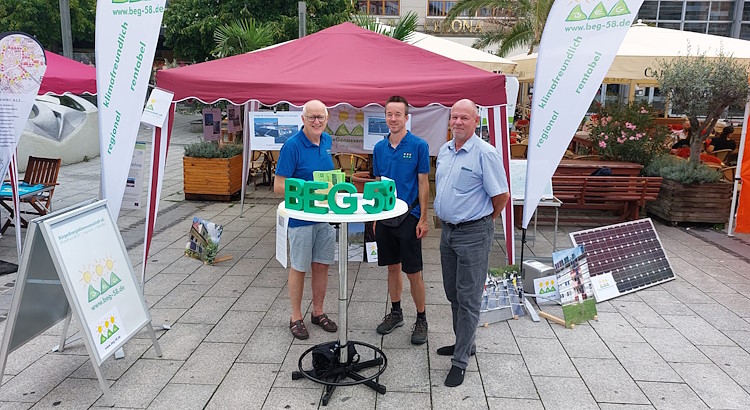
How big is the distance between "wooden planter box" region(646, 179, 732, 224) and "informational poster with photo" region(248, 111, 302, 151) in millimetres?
5260

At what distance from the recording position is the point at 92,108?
1353 centimetres

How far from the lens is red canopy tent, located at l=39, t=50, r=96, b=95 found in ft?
21.3

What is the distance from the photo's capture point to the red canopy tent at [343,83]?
4777 millimetres

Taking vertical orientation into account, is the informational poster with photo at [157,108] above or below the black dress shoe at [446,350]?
above

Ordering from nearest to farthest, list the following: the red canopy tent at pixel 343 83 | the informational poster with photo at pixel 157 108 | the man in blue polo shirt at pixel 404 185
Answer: the man in blue polo shirt at pixel 404 185 → the informational poster with photo at pixel 157 108 → the red canopy tent at pixel 343 83

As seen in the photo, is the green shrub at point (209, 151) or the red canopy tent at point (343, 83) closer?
the red canopy tent at point (343, 83)

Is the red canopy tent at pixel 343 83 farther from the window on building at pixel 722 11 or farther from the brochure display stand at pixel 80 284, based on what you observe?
the window on building at pixel 722 11

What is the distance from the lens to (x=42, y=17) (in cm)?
2569

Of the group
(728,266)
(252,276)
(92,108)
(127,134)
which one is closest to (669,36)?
(728,266)

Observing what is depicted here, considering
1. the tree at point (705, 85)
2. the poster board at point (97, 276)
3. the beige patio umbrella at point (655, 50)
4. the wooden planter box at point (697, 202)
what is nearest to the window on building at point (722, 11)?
the beige patio umbrella at point (655, 50)

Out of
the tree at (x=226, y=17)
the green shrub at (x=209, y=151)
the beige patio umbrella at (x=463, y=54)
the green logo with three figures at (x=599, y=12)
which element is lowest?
the green shrub at (x=209, y=151)

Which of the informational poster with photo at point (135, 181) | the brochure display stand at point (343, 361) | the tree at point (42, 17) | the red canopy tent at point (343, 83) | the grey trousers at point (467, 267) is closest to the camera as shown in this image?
the brochure display stand at point (343, 361)

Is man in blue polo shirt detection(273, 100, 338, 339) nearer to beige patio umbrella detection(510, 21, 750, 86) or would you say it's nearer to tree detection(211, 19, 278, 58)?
beige patio umbrella detection(510, 21, 750, 86)

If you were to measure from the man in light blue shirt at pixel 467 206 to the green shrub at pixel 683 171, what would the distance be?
5322 mm
